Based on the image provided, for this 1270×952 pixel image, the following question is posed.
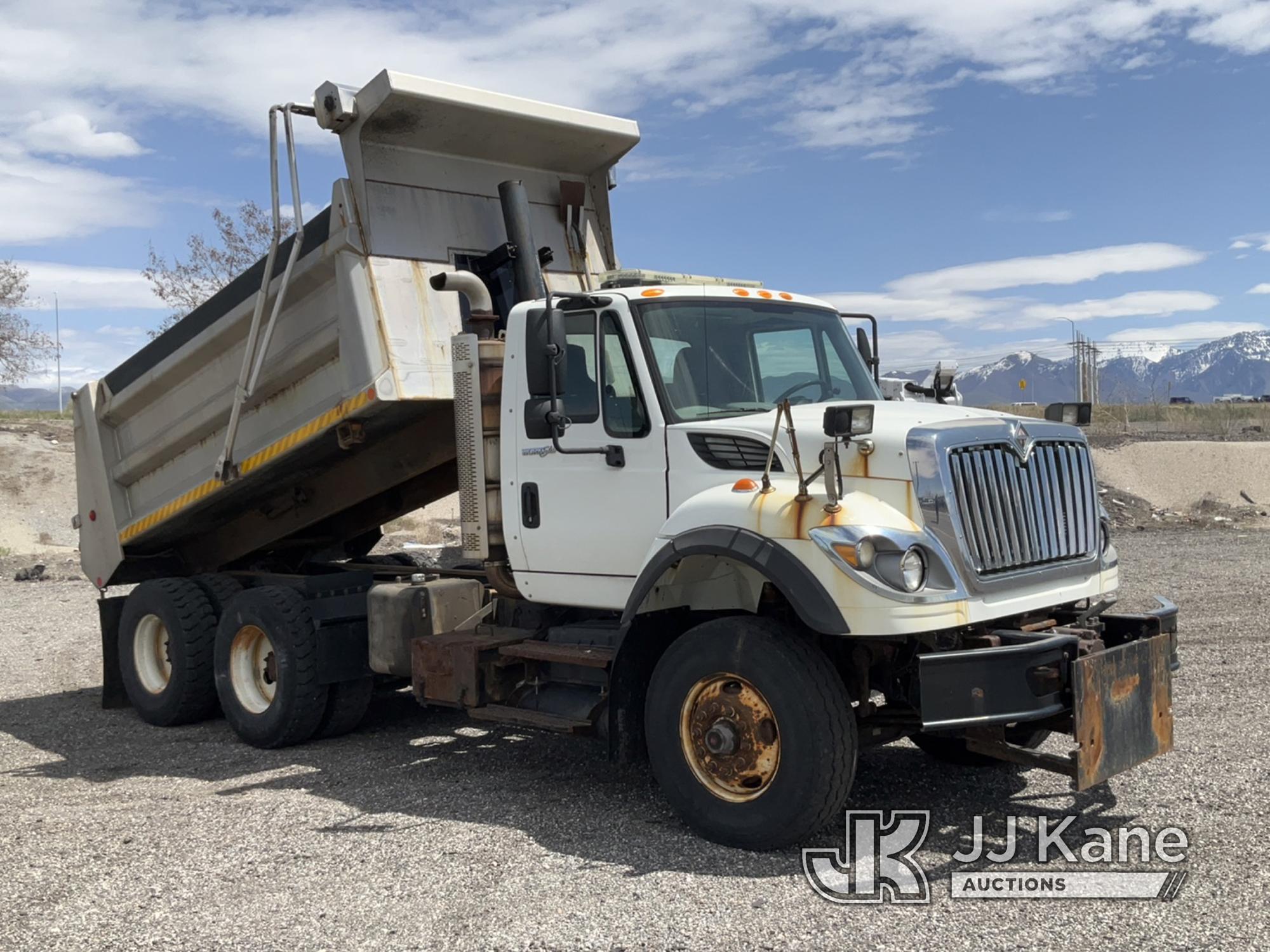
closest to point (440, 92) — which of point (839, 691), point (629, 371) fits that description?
point (629, 371)

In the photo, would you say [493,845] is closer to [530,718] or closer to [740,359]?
[530,718]

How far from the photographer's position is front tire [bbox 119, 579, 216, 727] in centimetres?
827

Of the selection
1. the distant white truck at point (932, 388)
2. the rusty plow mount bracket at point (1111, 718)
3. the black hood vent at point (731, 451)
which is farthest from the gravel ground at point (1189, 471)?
the black hood vent at point (731, 451)

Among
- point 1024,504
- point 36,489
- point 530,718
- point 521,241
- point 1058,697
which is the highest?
point 521,241

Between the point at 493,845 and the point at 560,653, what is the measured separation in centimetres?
107

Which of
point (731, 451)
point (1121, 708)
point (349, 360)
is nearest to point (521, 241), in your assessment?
point (349, 360)

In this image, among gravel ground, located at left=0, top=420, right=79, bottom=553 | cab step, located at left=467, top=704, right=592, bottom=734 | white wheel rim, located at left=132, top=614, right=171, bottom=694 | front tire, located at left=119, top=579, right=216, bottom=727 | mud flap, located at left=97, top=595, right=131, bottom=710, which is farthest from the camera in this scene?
gravel ground, located at left=0, top=420, right=79, bottom=553

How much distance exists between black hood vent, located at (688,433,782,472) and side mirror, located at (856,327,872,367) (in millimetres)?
1465

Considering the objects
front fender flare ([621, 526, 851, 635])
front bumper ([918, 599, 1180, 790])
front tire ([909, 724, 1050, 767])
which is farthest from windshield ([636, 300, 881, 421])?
front tire ([909, 724, 1050, 767])

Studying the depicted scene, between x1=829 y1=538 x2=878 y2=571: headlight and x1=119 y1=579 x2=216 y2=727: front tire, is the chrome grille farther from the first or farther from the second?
x1=119 y1=579 x2=216 y2=727: front tire

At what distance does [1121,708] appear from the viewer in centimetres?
501

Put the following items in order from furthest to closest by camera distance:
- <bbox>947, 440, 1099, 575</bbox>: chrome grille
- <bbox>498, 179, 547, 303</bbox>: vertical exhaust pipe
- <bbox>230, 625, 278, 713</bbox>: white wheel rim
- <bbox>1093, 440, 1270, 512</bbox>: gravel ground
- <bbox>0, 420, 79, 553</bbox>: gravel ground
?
<bbox>1093, 440, 1270, 512</bbox>: gravel ground < <bbox>0, 420, 79, 553</bbox>: gravel ground < <bbox>230, 625, 278, 713</bbox>: white wheel rim < <bbox>498, 179, 547, 303</bbox>: vertical exhaust pipe < <bbox>947, 440, 1099, 575</bbox>: chrome grille

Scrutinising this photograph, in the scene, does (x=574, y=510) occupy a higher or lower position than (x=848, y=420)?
lower

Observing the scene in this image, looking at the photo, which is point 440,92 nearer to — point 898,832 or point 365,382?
point 365,382
